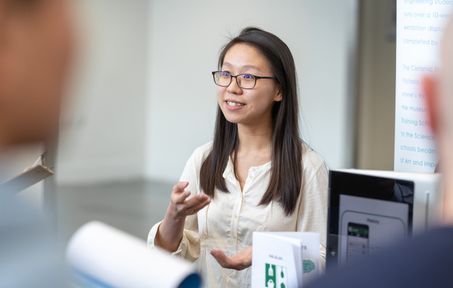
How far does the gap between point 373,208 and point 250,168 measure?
1.14 m

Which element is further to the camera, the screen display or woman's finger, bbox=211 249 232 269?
woman's finger, bbox=211 249 232 269

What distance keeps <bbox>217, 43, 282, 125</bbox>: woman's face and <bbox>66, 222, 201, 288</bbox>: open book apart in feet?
6.91

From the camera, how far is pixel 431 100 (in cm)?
69

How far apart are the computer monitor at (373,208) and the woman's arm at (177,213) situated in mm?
538

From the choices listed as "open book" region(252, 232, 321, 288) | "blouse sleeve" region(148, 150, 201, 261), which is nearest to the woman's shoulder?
"blouse sleeve" region(148, 150, 201, 261)

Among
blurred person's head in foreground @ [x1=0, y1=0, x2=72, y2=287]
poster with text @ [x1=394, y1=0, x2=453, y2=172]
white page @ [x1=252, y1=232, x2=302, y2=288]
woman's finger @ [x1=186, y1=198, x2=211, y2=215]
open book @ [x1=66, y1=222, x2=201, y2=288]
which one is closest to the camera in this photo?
blurred person's head in foreground @ [x1=0, y1=0, x2=72, y2=287]

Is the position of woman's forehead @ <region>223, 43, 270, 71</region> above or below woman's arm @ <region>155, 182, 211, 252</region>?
above

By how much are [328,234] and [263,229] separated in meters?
0.90

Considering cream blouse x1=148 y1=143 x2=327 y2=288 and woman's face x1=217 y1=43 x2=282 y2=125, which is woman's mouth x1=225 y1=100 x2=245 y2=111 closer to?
woman's face x1=217 y1=43 x2=282 y2=125

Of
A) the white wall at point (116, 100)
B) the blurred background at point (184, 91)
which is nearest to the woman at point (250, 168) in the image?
the blurred background at point (184, 91)

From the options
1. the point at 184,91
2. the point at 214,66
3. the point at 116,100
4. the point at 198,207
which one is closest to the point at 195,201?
the point at 198,207

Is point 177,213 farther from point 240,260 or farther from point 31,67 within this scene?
point 31,67

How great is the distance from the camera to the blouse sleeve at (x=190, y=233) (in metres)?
2.54

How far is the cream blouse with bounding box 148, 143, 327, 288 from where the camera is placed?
273 cm
